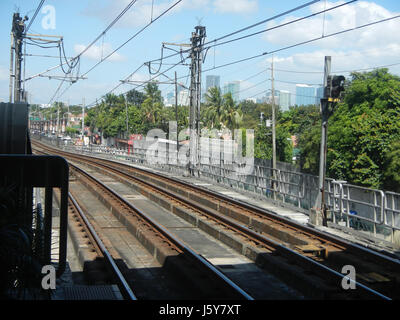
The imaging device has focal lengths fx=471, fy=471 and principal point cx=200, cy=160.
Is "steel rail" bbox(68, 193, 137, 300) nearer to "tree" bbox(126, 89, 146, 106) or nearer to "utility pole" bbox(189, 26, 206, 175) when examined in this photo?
"utility pole" bbox(189, 26, 206, 175)

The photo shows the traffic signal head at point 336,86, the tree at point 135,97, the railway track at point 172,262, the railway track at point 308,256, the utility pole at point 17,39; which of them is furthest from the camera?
the tree at point 135,97

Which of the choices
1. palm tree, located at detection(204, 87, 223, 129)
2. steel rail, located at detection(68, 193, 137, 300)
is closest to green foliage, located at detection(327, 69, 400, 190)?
steel rail, located at detection(68, 193, 137, 300)

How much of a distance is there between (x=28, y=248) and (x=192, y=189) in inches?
700

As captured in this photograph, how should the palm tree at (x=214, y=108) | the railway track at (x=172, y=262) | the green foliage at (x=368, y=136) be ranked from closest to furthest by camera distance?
the railway track at (x=172, y=262) → the green foliage at (x=368, y=136) → the palm tree at (x=214, y=108)

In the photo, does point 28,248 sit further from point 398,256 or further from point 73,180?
point 73,180

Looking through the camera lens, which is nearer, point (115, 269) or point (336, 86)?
point (115, 269)

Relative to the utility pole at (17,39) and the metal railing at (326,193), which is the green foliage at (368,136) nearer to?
the metal railing at (326,193)

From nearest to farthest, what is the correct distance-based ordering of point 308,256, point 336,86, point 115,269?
point 115,269
point 308,256
point 336,86

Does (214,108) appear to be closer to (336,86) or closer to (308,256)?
(336,86)

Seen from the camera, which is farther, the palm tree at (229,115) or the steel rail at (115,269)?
the palm tree at (229,115)

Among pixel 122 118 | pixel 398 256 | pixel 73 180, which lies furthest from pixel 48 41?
pixel 122 118

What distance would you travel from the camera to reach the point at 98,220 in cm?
1606

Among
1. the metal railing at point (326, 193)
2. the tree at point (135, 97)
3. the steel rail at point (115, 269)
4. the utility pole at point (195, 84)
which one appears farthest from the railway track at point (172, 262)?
the tree at point (135, 97)

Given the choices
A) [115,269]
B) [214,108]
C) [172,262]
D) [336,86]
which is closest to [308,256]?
[172,262]
